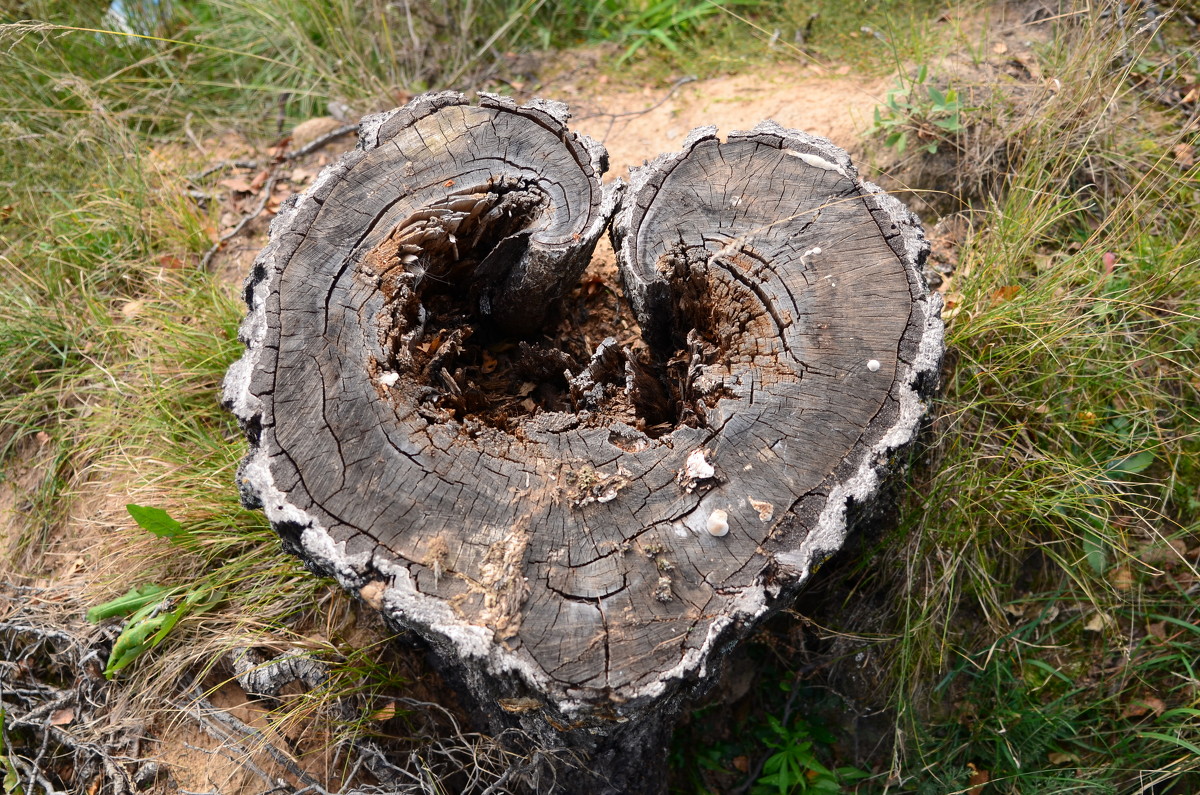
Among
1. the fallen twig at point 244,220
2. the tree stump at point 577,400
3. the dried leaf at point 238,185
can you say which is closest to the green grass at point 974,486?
the fallen twig at point 244,220

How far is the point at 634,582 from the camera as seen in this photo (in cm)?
169

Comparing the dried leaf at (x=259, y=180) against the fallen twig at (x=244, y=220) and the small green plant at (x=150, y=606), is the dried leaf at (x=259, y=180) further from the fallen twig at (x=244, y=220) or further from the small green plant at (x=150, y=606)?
the small green plant at (x=150, y=606)

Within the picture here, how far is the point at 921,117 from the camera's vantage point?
3094 mm

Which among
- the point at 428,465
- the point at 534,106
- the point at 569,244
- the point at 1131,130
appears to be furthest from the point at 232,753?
the point at 1131,130

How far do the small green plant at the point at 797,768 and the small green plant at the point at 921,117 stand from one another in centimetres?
228

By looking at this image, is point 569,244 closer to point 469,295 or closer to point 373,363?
point 469,295

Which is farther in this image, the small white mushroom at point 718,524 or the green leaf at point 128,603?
the green leaf at point 128,603

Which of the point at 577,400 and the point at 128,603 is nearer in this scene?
the point at 577,400

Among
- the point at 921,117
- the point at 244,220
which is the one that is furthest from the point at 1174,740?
the point at 244,220

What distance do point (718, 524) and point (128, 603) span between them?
2.00 m

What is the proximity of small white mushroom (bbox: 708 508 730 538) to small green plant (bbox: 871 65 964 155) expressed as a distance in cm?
207

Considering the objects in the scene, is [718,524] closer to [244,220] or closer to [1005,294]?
[1005,294]

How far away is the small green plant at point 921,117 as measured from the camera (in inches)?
119

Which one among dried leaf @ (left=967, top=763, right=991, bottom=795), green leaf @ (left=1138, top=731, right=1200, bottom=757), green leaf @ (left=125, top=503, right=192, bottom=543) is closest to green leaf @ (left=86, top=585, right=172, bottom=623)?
green leaf @ (left=125, top=503, right=192, bottom=543)
